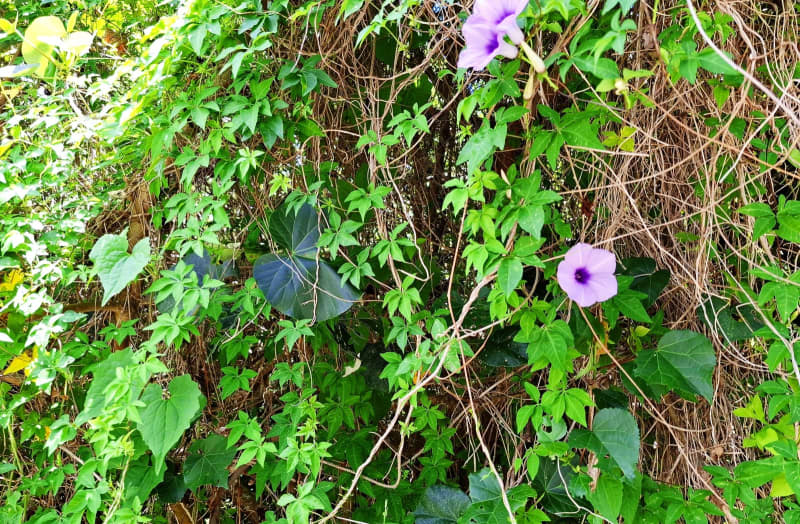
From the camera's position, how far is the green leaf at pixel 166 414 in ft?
3.88

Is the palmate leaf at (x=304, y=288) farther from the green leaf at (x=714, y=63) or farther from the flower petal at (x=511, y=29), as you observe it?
the green leaf at (x=714, y=63)

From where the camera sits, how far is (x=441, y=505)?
1.35m

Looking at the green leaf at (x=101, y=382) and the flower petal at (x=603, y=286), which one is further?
the green leaf at (x=101, y=382)

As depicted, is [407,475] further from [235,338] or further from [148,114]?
[148,114]

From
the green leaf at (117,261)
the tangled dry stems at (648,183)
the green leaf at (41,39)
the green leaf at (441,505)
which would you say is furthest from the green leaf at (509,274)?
the green leaf at (41,39)

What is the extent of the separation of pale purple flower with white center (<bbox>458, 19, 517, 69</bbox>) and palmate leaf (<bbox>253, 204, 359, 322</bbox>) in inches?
20.7

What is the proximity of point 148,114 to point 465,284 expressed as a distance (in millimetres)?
807

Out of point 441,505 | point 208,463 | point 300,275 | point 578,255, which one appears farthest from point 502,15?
point 208,463

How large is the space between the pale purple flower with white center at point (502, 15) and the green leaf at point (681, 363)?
2.23 feet

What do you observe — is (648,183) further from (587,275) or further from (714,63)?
(714,63)

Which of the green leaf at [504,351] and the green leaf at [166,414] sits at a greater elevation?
the green leaf at [166,414]

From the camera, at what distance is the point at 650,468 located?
144 centimetres

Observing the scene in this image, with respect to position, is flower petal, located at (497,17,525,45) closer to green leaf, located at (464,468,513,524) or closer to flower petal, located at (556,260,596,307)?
flower petal, located at (556,260,596,307)

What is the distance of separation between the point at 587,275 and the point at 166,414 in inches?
33.0
